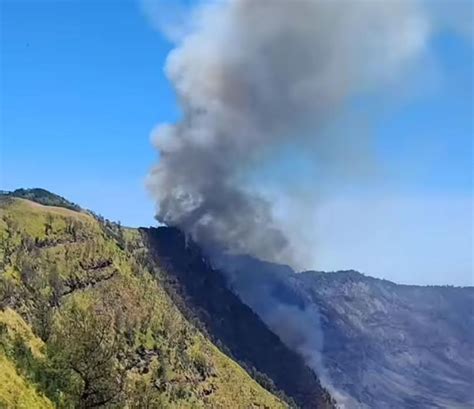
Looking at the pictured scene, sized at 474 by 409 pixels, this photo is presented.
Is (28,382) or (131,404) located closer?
(28,382)

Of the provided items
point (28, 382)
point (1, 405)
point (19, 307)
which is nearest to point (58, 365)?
point (28, 382)

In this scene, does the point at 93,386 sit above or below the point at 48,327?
below

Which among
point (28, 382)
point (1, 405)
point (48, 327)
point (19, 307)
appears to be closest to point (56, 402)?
point (28, 382)

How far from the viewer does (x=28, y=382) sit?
225ft

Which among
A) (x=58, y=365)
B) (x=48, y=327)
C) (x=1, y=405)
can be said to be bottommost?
(x=1, y=405)

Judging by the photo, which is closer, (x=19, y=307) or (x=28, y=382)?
(x=28, y=382)

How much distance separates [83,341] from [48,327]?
34653 mm

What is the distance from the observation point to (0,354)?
70.5 meters

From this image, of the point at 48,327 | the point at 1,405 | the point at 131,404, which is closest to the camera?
the point at 1,405

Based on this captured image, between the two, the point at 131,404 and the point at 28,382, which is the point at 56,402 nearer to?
the point at 28,382

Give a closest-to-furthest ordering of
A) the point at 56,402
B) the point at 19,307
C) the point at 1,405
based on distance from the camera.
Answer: the point at 1,405, the point at 56,402, the point at 19,307

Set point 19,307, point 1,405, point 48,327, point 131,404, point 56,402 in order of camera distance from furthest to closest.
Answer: point 19,307, point 48,327, point 131,404, point 56,402, point 1,405

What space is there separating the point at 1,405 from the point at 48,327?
44131 mm

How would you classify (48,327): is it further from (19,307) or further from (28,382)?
(19,307)
